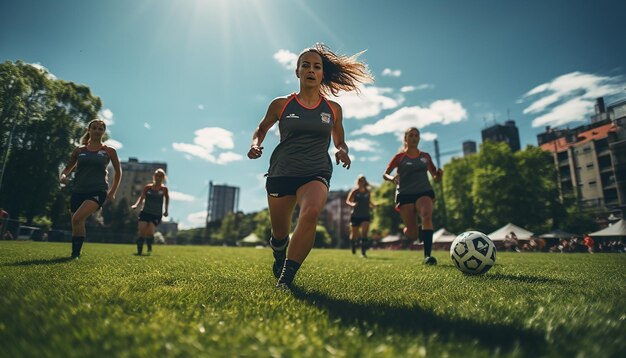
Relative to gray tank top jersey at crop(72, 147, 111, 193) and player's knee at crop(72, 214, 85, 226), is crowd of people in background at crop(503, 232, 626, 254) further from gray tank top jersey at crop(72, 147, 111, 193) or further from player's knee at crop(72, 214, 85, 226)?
player's knee at crop(72, 214, 85, 226)

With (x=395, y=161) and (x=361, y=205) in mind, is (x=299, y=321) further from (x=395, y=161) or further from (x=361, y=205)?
(x=361, y=205)

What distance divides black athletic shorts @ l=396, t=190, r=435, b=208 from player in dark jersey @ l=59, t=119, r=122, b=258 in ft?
20.6

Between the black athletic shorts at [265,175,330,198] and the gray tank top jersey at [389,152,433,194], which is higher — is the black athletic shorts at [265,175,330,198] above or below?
below

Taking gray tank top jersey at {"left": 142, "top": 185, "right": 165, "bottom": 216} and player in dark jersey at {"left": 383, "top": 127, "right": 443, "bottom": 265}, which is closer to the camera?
player in dark jersey at {"left": 383, "top": 127, "right": 443, "bottom": 265}

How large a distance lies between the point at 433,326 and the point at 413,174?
21.3 ft

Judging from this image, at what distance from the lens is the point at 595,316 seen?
7.43 feet

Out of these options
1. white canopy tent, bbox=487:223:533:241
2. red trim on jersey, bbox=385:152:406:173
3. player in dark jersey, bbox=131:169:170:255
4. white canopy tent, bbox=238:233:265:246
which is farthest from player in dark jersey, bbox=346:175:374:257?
white canopy tent, bbox=238:233:265:246

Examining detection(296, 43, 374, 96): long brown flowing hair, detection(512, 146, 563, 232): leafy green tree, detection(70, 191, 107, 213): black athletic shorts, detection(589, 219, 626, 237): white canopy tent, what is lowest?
detection(70, 191, 107, 213): black athletic shorts

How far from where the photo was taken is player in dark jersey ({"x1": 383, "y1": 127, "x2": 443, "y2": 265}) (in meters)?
7.91

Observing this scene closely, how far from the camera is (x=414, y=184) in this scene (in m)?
8.18

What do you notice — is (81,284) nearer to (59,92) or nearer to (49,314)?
(49,314)

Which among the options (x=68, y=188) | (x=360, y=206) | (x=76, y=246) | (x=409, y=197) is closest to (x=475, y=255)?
(x=409, y=197)

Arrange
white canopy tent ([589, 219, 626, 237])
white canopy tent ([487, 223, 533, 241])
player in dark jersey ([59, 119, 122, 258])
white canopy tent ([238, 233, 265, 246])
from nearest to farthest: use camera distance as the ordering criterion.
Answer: player in dark jersey ([59, 119, 122, 258]) → white canopy tent ([589, 219, 626, 237]) → white canopy tent ([487, 223, 533, 241]) → white canopy tent ([238, 233, 265, 246])

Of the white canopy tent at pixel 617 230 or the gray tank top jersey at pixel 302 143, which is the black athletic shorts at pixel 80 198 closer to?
the gray tank top jersey at pixel 302 143
